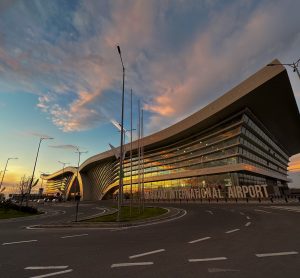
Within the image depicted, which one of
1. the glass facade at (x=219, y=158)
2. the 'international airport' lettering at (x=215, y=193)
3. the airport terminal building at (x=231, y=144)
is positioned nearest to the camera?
the 'international airport' lettering at (x=215, y=193)

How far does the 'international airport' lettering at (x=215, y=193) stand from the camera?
4962 cm

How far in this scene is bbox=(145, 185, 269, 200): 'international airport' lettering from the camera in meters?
49.6

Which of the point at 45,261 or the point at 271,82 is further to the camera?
the point at 271,82

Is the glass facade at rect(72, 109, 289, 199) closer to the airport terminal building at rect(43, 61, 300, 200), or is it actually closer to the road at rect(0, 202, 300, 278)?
the airport terminal building at rect(43, 61, 300, 200)

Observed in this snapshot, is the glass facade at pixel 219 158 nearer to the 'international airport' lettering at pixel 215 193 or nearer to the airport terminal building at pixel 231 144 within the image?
the airport terminal building at pixel 231 144

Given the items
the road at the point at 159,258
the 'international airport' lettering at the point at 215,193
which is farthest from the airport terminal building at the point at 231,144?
the road at the point at 159,258

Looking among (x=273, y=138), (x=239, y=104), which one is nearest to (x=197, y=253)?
(x=239, y=104)

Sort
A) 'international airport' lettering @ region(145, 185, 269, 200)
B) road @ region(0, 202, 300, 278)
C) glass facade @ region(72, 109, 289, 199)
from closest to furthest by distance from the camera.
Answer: road @ region(0, 202, 300, 278) → 'international airport' lettering @ region(145, 185, 269, 200) → glass facade @ region(72, 109, 289, 199)

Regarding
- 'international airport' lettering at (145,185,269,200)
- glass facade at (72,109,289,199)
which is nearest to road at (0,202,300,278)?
glass facade at (72,109,289,199)

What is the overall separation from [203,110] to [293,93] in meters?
20.0

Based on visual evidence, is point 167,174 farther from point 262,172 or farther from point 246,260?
point 246,260

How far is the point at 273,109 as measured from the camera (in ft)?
200

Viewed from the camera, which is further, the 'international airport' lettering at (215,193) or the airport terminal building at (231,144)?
the airport terminal building at (231,144)

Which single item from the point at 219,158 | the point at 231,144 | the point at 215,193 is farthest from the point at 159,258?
the point at 219,158
